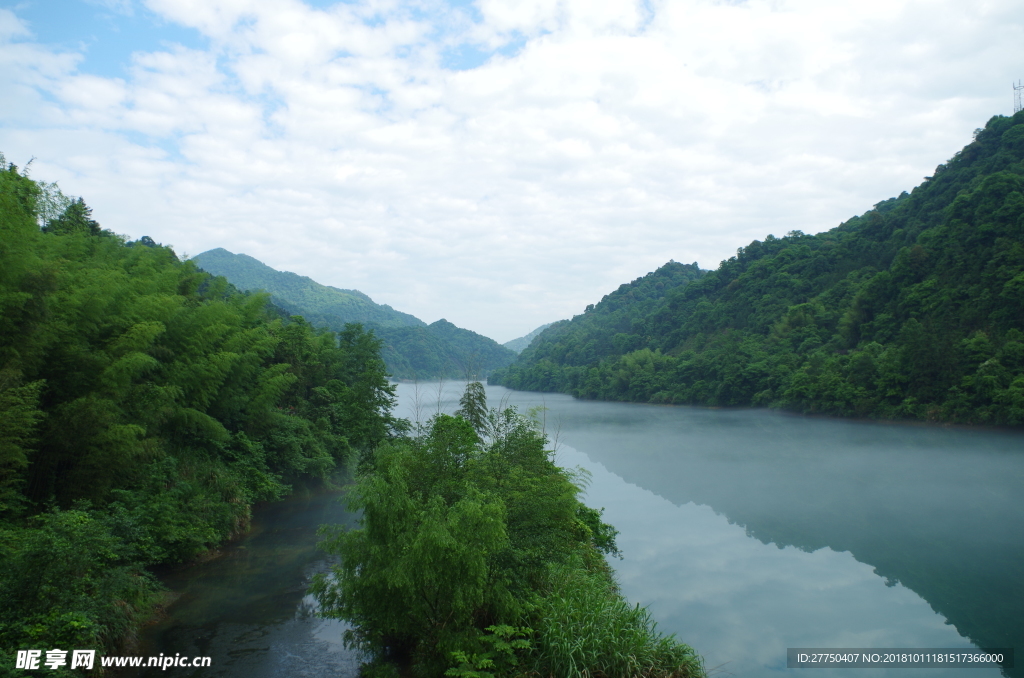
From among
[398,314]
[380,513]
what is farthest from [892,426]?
[398,314]

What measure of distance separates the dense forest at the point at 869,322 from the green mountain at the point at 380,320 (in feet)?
51.7

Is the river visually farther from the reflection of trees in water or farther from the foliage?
the foliage

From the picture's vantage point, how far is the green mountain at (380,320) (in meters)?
66.3

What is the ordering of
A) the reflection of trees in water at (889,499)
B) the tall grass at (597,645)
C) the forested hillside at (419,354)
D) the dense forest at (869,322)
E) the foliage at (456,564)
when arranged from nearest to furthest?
the foliage at (456,564), the tall grass at (597,645), the reflection of trees in water at (889,499), the dense forest at (869,322), the forested hillside at (419,354)

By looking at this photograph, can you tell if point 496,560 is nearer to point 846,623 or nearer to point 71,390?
point 71,390

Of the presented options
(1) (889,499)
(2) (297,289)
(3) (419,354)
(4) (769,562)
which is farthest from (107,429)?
(2) (297,289)

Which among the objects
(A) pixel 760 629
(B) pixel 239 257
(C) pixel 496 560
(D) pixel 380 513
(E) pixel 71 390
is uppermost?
(B) pixel 239 257

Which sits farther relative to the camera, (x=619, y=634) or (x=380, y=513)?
(x=619, y=634)

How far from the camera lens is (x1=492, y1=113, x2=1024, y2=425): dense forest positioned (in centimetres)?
3031

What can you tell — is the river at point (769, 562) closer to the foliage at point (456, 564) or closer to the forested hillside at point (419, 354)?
the foliage at point (456, 564)

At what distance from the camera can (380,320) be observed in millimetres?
103062

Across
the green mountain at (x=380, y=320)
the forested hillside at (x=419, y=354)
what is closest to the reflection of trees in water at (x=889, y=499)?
the forested hillside at (x=419, y=354)

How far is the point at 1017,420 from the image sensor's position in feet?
87.9

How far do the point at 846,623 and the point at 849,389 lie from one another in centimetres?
2842
